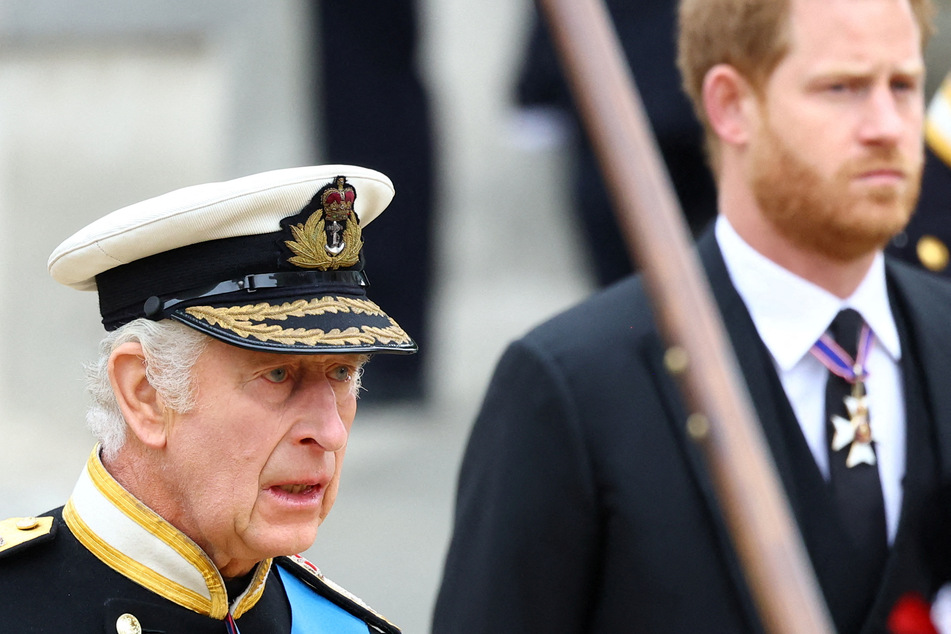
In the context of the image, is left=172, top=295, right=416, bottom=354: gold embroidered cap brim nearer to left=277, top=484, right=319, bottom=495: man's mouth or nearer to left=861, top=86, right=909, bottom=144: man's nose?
left=277, top=484, right=319, bottom=495: man's mouth

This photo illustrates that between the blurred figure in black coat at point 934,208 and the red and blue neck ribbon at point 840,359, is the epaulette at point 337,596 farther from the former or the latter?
the blurred figure in black coat at point 934,208

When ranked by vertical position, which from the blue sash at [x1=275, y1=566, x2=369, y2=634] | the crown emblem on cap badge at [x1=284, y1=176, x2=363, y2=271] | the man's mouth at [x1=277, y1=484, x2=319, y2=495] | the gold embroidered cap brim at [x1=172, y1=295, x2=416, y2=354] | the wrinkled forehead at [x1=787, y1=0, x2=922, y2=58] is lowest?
the blue sash at [x1=275, y1=566, x2=369, y2=634]

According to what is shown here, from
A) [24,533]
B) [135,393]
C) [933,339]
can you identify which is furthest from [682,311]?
[933,339]

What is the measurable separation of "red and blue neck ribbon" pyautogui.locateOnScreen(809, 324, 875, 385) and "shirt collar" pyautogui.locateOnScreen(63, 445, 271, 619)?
1154 mm

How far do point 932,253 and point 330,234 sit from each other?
2130 millimetres

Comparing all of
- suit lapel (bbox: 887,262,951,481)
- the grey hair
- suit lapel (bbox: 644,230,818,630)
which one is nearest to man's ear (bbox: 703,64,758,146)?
suit lapel (bbox: 644,230,818,630)

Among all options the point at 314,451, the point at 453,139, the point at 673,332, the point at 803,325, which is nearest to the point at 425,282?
the point at 453,139

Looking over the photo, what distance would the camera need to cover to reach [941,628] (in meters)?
2.75

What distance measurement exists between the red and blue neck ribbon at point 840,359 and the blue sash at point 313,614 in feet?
3.02

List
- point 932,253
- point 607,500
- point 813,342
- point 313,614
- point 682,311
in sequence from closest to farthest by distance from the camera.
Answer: point 682,311 → point 313,614 → point 607,500 → point 813,342 → point 932,253

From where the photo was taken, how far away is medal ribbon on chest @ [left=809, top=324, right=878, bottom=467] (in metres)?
2.84

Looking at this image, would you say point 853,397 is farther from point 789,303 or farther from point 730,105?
point 730,105

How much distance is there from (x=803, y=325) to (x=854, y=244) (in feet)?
0.55

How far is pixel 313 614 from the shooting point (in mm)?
2650
